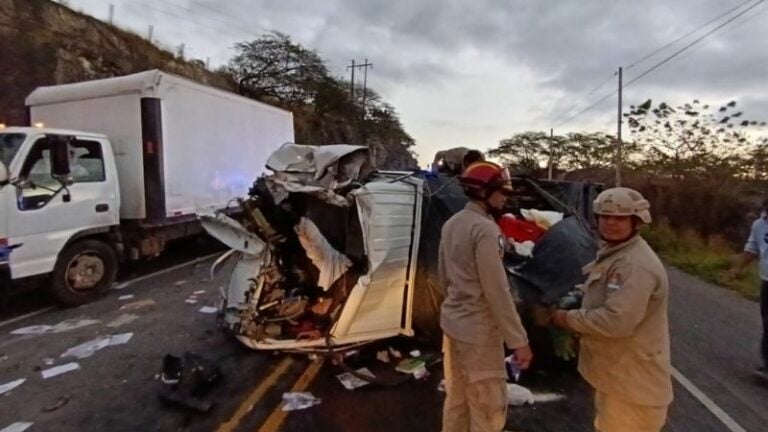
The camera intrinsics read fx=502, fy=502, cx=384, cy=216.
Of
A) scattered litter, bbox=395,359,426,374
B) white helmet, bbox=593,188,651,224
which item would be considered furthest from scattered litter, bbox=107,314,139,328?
white helmet, bbox=593,188,651,224

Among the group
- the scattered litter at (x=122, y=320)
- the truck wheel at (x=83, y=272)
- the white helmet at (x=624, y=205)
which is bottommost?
the scattered litter at (x=122, y=320)

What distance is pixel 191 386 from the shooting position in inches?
151

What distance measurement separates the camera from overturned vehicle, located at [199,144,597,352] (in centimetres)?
411

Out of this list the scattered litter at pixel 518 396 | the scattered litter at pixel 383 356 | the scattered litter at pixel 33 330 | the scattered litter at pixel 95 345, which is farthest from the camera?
the scattered litter at pixel 33 330

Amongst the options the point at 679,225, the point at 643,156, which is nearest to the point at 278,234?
the point at 679,225

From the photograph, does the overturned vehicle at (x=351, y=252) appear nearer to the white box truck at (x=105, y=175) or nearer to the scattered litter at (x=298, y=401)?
the scattered litter at (x=298, y=401)

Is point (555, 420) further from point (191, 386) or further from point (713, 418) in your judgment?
point (191, 386)

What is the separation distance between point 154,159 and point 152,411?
4533 millimetres

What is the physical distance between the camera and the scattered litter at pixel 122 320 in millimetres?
5711

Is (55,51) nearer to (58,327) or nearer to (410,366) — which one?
(58,327)

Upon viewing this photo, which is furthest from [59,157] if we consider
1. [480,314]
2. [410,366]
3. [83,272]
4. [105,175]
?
[480,314]

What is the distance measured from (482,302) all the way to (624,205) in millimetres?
872

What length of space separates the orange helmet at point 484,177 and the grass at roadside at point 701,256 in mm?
7772

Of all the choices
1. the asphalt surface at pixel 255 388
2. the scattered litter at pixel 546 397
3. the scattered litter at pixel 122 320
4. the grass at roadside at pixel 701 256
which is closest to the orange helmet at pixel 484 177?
the asphalt surface at pixel 255 388
